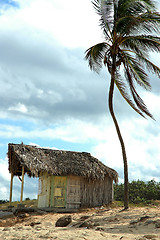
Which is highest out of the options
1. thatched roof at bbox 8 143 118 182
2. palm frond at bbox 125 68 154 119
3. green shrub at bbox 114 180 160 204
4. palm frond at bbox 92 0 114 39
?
palm frond at bbox 92 0 114 39

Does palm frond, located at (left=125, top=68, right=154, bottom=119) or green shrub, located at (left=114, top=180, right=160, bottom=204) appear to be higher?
Answer: palm frond, located at (left=125, top=68, right=154, bottom=119)

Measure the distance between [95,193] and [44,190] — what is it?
2.92 m

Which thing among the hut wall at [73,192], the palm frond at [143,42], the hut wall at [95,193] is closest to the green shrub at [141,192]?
the hut wall at [95,193]

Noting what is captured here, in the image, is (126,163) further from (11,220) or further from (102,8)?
(102,8)

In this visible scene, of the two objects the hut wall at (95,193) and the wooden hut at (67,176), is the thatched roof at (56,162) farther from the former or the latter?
the hut wall at (95,193)

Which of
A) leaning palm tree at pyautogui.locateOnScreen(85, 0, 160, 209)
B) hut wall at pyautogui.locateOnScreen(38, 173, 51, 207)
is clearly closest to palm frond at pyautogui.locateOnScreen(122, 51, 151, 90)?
leaning palm tree at pyautogui.locateOnScreen(85, 0, 160, 209)

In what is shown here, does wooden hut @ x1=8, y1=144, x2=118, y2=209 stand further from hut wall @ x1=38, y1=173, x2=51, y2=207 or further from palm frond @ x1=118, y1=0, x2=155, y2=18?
palm frond @ x1=118, y1=0, x2=155, y2=18

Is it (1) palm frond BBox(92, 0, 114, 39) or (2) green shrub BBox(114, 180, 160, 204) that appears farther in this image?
(2) green shrub BBox(114, 180, 160, 204)

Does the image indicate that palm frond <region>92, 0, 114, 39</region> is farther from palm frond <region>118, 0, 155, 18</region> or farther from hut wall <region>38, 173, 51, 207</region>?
hut wall <region>38, 173, 51, 207</region>

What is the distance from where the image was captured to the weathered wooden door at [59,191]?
1755cm

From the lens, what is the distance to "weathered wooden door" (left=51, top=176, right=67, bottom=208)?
17547 mm

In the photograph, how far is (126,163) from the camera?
1489cm

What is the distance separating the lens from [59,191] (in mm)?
17672

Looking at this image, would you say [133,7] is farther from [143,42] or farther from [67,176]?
[67,176]
